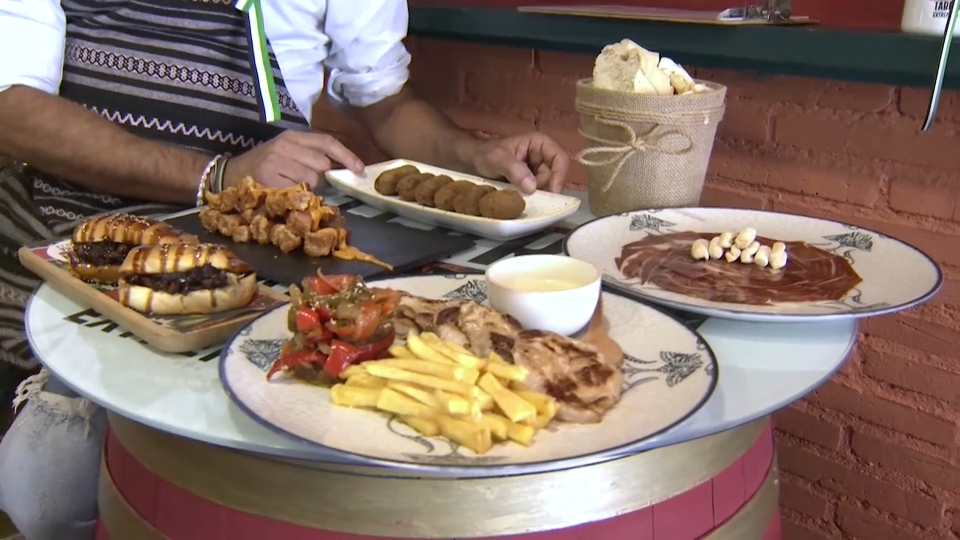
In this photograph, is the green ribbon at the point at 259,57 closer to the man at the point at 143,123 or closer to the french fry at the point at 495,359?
the man at the point at 143,123

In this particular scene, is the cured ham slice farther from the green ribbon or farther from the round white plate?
the green ribbon

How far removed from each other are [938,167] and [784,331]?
1.90 ft

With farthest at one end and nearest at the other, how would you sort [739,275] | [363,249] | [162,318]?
1. [363,249]
2. [739,275]
3. [162,318]

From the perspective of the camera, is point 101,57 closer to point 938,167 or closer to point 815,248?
point 815,248

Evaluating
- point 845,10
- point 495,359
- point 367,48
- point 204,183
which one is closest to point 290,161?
point 204,183

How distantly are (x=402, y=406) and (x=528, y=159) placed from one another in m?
0.82

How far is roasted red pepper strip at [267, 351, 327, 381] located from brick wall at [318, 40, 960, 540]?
974 mm

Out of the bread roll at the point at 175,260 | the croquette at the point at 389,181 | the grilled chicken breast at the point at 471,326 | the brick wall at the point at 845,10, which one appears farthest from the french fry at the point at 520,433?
the brick wall at the point at 845,10

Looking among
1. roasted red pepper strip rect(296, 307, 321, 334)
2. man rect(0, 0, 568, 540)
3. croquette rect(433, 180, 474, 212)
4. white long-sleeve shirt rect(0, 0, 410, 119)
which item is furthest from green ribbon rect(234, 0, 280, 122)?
roasted red pepper strip rect(296, 307, 321, 334)

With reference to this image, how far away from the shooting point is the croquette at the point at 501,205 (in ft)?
3.82

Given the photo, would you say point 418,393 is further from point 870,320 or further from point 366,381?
point 870,320

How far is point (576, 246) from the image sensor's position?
3.43 ft

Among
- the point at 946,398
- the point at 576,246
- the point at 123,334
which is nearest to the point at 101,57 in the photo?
the point at 123,334

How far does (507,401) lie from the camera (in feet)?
2.10
